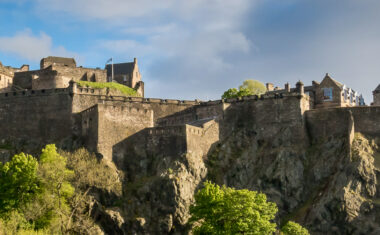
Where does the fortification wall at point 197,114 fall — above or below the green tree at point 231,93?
below

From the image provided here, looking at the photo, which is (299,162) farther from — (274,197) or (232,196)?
(232,196)

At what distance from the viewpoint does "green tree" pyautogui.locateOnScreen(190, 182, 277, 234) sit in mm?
55656

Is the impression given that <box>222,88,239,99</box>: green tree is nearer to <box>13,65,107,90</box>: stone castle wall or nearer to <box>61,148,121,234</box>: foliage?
<box>13,65,107,90</box>: stone castle wall

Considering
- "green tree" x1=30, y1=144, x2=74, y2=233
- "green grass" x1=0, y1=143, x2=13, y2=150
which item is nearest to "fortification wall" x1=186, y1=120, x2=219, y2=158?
"green tree" x1=30, y1=144, x2=74, y2=233

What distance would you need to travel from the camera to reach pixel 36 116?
242 feet

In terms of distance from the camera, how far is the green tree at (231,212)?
55.7 m

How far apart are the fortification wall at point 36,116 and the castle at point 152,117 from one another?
0.40 feet

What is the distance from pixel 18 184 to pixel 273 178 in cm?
2781

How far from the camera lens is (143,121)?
71.3m

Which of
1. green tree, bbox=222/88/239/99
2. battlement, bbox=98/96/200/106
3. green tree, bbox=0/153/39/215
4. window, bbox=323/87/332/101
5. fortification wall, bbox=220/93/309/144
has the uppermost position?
green tree, bbox=222/88/239/99

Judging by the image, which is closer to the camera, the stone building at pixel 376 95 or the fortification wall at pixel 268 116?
the fortification wall at pixel 268 116

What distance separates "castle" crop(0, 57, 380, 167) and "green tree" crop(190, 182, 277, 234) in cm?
987

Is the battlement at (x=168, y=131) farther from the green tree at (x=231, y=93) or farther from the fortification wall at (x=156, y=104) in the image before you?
the green tree at (x=231, y=93)

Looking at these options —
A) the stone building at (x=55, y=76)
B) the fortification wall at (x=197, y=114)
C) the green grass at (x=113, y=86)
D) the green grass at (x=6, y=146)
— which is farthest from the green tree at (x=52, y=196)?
the stone building at (x=55, y=76)
